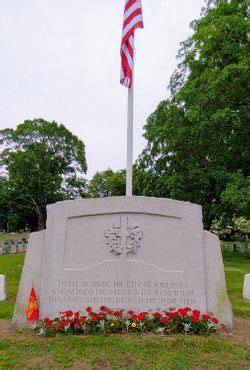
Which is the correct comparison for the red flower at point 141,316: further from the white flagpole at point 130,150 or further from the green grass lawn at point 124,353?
the white flagpole at point 130,150

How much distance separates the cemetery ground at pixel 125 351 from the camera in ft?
15.3

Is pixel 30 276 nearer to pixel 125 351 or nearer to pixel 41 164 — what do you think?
pixel 125 351

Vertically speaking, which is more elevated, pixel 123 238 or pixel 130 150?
pixel 130 150

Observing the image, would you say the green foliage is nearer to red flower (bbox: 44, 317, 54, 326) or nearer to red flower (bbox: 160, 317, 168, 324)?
red flower (bbox: 44, 317, 54, 326)

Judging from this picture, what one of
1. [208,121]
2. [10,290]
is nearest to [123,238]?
[10,290]

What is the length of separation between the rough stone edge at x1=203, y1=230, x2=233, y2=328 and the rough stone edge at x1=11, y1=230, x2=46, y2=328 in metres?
3.14

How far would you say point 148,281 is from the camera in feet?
21.3

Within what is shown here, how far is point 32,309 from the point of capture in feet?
21.0

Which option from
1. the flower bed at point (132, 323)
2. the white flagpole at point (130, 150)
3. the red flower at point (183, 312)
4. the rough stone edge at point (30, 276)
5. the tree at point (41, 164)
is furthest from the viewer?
the tree at point (41, 164)

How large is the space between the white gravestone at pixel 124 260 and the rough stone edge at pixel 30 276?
2 centimetres

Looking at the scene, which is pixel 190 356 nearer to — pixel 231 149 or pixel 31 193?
pixel 231 149

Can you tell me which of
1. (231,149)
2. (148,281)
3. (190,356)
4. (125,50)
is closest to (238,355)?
(190,356)

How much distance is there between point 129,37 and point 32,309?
5.70 m

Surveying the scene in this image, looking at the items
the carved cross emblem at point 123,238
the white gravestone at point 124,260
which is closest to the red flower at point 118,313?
the white gravestone at point 124,260
